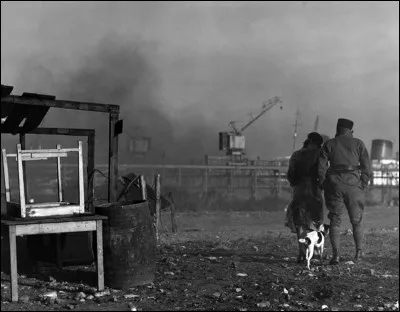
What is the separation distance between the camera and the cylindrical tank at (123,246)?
5.71 m

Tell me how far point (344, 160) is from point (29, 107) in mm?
4650

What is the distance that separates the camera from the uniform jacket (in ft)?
24.8

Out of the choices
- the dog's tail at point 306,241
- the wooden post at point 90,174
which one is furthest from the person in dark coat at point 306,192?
the wooden post at point 90,174

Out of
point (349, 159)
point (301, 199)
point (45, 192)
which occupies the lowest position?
point (45, 192)

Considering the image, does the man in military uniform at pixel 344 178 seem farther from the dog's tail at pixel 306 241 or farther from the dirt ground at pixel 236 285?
the dirt ground at pixel 236 285

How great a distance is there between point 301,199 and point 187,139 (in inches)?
2551

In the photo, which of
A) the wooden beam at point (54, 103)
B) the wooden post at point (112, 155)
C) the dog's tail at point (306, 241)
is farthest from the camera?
the dog's tail at point (306, 241)

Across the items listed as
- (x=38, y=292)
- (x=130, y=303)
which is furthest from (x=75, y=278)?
(x=130, y=303)

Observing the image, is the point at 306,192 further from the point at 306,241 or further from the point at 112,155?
the point at 112,155

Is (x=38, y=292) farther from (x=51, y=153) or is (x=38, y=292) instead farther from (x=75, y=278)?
(x=51, y=153)

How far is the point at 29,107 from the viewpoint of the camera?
6391 mm

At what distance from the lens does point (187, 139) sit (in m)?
72.4

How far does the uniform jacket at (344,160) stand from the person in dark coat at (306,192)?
16 cm

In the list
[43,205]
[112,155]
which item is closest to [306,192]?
[112,155]
